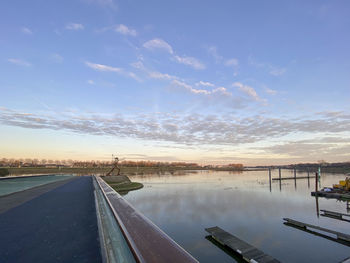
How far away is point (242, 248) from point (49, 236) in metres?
9.53

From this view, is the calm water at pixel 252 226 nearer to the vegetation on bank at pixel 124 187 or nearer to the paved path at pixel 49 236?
the paved path at pixel 49 236

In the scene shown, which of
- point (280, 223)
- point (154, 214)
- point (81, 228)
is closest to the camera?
point (81, 228)

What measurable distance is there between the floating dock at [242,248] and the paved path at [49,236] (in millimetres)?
7806

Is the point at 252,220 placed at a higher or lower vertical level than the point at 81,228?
lower

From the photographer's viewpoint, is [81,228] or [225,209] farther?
[225,209]

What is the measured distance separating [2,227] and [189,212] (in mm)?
16884

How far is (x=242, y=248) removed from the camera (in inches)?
371

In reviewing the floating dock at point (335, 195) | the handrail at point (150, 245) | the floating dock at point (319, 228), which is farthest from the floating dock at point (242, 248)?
the floating dock at point (335, 195)

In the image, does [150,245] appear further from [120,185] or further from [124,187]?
[120,185]

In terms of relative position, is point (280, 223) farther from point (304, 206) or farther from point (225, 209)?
point (304, 206)

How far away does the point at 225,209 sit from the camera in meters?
19.9

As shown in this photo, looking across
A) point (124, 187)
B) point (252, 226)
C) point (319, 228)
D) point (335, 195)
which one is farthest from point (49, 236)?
point (335, 195)

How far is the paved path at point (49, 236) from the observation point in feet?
8.46

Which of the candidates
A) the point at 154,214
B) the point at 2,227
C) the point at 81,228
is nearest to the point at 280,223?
the point at 154,214
